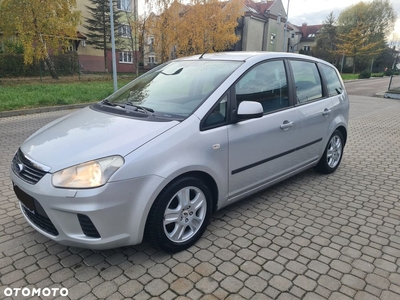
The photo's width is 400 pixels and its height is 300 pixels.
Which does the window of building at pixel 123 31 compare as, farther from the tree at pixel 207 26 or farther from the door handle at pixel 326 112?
the door handle at pixel 326 112

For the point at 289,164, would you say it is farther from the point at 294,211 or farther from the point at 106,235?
the point at 106,235

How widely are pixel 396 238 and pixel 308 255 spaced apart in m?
1.03

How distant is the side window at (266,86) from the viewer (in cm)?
313

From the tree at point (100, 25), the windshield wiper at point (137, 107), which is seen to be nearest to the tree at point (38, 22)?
the tree at point (100, 25)

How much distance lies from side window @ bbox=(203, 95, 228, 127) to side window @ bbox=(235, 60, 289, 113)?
7.7 inches

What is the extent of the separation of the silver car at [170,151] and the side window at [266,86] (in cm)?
1

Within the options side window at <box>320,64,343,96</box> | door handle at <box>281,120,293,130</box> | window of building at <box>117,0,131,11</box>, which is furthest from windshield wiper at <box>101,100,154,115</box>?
window of building at <box>117,0,131,11</box>

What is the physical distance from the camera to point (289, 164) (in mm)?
3768

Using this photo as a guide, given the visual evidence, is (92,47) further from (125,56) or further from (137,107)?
(137,107)

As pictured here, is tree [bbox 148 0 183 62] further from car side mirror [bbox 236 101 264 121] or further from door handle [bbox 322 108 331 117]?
car side mirror [bbox 236 101 264 121]

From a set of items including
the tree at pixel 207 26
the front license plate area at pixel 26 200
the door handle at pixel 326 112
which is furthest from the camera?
the tree at pixel 207 26

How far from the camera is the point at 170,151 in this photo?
8.05 ft

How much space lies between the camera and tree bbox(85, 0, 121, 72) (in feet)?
96.0

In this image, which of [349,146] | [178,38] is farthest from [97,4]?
[349,146]
